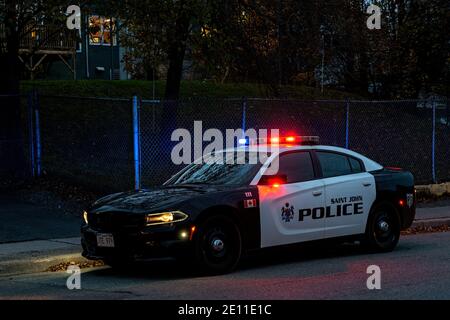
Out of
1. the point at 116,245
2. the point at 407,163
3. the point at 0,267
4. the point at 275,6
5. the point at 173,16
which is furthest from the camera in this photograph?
the point at 407,163

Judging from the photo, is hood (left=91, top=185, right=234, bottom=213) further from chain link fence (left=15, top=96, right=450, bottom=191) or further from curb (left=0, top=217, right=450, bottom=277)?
chain link fence (left=15, top=96, right=450, bottom=191)

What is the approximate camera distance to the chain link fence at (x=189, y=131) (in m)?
15.0

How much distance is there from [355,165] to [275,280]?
283 centimetres

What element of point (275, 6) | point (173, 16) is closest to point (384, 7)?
Result: point (275, 6)

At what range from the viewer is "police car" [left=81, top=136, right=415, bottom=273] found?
827 centimetres

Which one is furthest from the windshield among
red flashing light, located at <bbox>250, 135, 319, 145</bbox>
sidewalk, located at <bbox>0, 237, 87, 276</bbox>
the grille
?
sidewalk, located at <bbox>0, 237, 87, 276</bbox>

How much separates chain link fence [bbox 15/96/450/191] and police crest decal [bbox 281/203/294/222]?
424 centimetres

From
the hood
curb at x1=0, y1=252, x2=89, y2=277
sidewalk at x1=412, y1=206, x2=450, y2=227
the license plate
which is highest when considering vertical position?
the hood

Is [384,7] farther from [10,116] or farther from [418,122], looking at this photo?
[10,116]

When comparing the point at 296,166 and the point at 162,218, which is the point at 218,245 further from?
the point at 296,166

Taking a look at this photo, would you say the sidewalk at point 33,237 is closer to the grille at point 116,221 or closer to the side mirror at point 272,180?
the grille at point 116,221

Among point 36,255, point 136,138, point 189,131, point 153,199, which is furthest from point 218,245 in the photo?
point 189,131

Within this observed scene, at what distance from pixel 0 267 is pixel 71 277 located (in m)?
1.11
